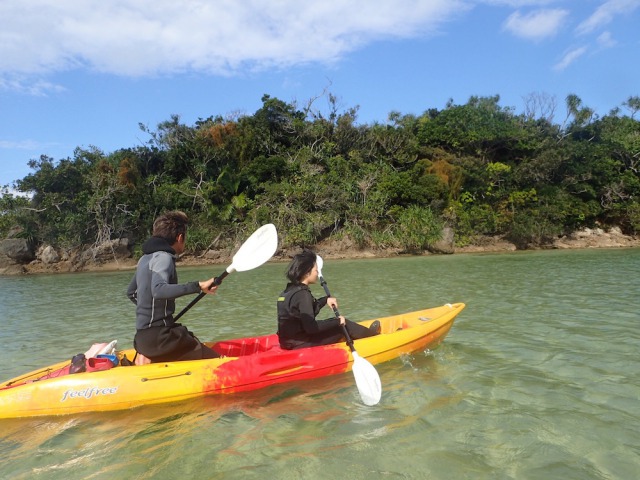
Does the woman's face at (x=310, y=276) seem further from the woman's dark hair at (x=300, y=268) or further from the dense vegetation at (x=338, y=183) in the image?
the dense vegetation at (x=338, y=183)

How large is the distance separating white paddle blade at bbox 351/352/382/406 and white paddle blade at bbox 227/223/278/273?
140 cm

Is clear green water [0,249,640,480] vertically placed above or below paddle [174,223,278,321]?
below

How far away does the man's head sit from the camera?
3.31 metres

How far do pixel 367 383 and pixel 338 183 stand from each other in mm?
20747

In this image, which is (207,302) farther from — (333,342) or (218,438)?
(218,438)

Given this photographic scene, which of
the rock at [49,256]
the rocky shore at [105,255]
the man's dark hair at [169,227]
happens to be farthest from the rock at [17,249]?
the man's dark hair at [169,227]

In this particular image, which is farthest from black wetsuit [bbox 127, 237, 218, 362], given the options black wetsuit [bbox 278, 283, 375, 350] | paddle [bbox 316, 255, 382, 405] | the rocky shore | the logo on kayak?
the rocky shore

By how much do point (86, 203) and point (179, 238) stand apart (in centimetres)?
2095

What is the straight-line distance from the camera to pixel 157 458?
101 inches

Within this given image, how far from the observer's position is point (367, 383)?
3326 mm

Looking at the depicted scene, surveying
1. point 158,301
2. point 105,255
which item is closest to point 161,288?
point 158,301

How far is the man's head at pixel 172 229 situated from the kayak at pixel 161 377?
37.5 inches

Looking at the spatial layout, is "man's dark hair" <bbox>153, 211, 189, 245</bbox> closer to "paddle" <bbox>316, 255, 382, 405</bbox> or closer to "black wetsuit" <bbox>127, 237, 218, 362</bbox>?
"black wetsuit" <bbox>127, 237, 218, 362</bbox>

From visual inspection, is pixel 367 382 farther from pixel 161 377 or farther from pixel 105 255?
pixel 105 255
